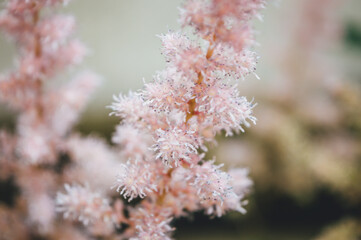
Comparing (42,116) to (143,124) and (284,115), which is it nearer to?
(143,124)

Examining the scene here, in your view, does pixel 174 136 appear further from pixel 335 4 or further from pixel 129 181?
pixel 335 4

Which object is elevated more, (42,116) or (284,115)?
(284,115)

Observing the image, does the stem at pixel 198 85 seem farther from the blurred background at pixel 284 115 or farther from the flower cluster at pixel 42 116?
the blurred background at pixel 284 115

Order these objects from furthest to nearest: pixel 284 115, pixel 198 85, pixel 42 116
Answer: pixel 284 115, pixel 42 116, pixel 198 85

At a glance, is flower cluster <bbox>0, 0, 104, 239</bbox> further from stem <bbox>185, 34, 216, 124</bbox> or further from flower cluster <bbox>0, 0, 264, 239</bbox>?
stem <bbox>185, 34, 216, 124</bbox>

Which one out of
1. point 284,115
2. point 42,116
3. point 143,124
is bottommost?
point 143,124

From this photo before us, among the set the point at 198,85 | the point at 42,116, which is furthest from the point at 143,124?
the point at 42,116

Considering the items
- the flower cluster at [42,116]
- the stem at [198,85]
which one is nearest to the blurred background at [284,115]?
the flower cluster at [42,116]

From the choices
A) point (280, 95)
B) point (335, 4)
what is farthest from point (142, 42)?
point (335, 4)

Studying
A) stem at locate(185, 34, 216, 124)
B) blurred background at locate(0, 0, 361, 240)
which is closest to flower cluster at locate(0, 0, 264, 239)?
stem at locate(185, 34, 216, 124)
